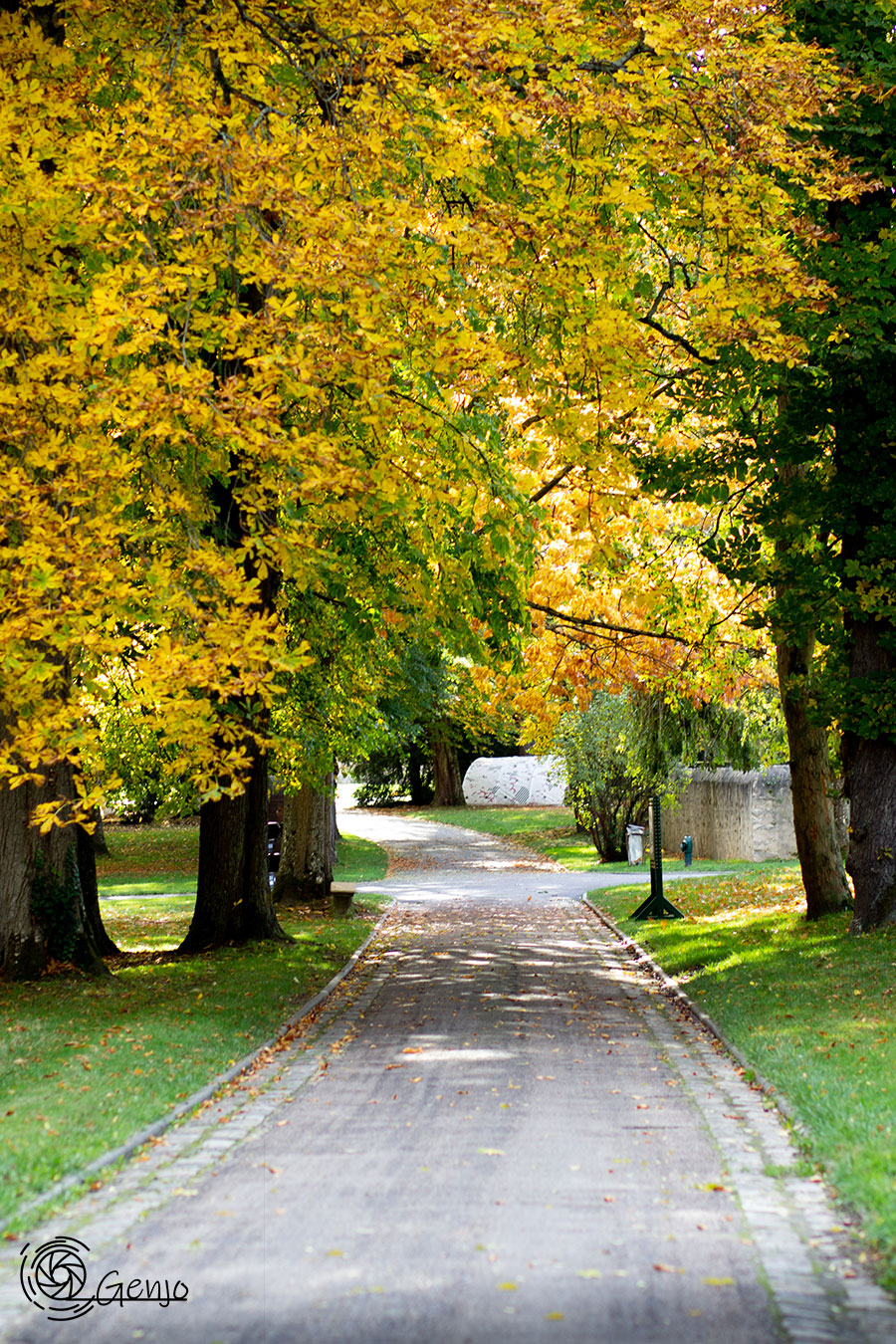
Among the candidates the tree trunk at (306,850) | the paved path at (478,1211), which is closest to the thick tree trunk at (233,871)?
the paved path at (478,1211)

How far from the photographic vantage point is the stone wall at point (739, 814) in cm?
2798

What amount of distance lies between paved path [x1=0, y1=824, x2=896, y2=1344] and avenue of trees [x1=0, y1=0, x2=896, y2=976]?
7.52 ft

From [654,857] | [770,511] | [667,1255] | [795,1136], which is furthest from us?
[654,857]

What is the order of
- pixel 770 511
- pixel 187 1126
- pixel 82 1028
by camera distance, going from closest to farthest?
pixel 187 1126, pixel 82 1028, pixel 770 511

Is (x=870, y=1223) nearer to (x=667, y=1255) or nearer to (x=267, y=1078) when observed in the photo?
(x=667, y=1255)

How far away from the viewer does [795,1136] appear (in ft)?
23.9

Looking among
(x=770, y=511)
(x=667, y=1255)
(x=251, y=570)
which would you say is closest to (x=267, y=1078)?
(x=667, y=1255)

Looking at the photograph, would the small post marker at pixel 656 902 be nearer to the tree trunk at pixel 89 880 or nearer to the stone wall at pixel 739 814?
the tree trunk at pixel 89 880

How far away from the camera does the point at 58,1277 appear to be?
17.2 feet

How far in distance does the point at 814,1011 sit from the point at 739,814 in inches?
740

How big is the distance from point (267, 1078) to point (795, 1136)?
381 cm

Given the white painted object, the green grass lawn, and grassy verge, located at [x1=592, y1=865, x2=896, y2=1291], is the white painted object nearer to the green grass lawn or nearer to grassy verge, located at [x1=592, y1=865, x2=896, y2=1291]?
the green grass lawn

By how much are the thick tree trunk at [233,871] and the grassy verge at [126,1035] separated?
1.38 feet

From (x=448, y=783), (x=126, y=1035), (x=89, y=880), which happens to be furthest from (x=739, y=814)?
(x=448, y=783)
